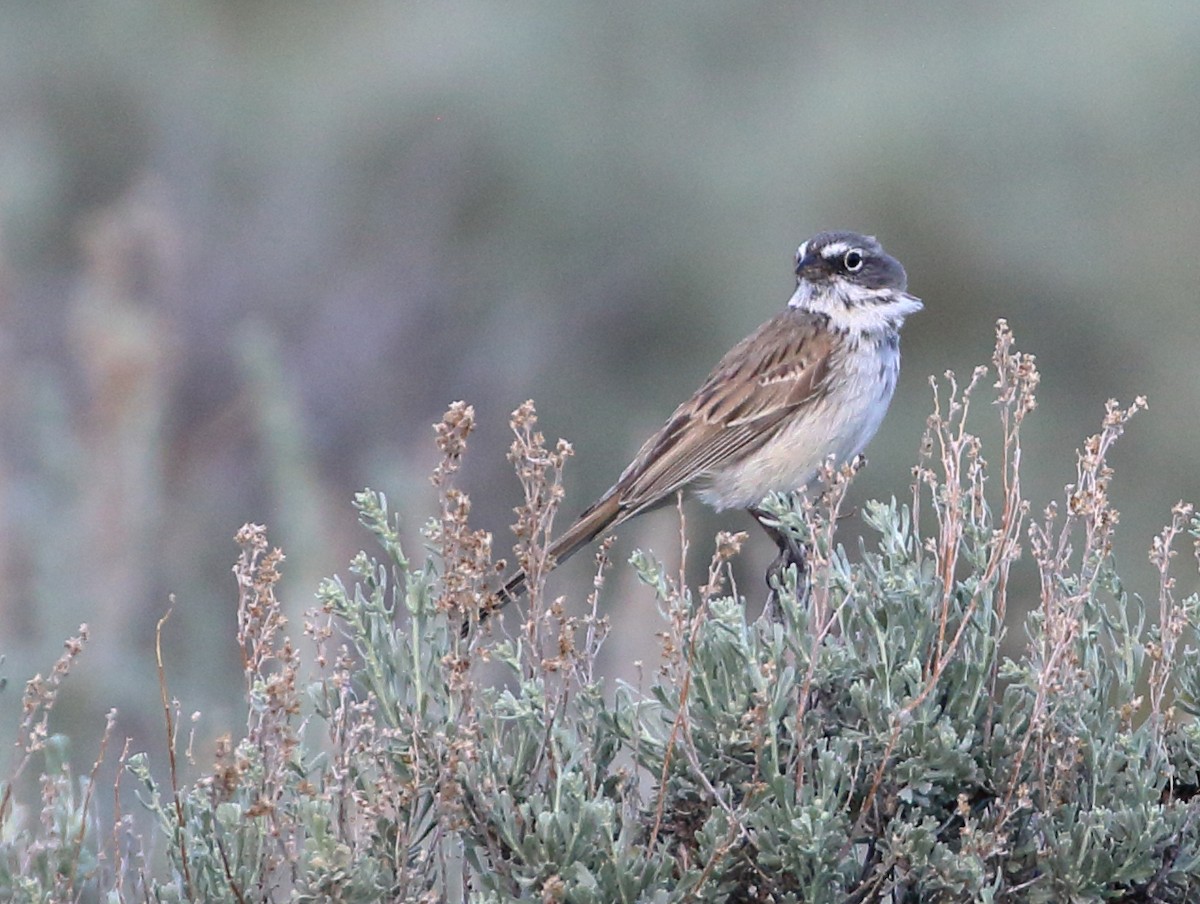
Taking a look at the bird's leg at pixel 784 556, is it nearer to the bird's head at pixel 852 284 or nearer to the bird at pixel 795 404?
the bird at pixel 795 404

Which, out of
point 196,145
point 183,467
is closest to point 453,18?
point 196,145

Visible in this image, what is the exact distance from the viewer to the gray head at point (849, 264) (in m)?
6.66

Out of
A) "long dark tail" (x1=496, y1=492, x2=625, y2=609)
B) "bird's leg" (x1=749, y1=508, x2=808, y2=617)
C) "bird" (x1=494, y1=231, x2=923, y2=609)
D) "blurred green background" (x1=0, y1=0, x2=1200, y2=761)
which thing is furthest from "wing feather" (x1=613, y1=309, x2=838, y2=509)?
"blurred green background" (x1=0, y1=0, x2=1200, y2=761)

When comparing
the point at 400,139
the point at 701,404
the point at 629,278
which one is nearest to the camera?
the point at 701,404

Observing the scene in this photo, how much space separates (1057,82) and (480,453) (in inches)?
252

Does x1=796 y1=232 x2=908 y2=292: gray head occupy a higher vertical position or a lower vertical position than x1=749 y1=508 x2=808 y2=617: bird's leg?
higher

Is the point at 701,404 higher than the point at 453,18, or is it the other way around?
the point at 453,18

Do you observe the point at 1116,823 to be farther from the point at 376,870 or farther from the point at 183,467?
the point at 183,467

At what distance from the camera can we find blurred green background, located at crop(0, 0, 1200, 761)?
442 inches

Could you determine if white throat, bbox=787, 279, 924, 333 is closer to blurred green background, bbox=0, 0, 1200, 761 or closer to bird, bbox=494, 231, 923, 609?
→ bird, bbox=494, 231, 923, 609

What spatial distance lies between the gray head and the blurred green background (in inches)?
99.8

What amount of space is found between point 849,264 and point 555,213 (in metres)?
7.99

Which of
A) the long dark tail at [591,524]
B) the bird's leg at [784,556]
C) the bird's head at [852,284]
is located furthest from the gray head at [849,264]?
the long dark tail at [591,524]

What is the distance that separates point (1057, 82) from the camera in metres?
14.9
